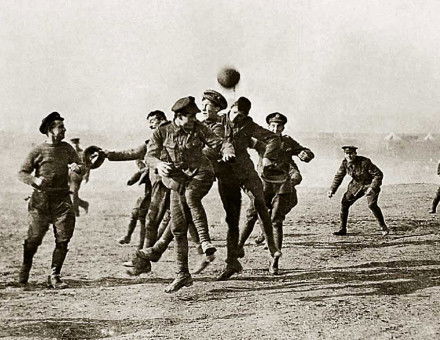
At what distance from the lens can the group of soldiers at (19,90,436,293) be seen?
6277 millimetres

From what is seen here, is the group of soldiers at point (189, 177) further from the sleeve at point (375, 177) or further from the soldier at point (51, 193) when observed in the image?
the sleeve at point (375, 177)

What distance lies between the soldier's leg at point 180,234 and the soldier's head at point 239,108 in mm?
1197

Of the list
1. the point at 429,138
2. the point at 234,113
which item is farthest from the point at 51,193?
the point at 429,138

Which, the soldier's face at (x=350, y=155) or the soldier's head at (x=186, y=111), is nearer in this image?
the soldier's head at (x=186, y=111)

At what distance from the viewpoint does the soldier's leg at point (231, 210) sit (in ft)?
23.0

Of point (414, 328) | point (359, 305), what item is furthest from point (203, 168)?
point (414, 328)

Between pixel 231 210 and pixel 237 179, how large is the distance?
0.34 meters

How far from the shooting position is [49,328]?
5219 mm

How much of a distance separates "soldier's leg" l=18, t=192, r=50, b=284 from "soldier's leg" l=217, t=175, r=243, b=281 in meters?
1.85

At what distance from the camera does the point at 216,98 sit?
22.3 feet

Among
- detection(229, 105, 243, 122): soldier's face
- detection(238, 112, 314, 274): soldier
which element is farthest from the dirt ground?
detection(229, 105, 243, 122): soldier's face

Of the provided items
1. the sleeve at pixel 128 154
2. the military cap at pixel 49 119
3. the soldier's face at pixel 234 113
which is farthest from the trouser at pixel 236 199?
the military cap at pixel 49 119

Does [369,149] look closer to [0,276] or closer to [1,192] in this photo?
[1,192]

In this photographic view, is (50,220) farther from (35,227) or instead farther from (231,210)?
(231,210)
